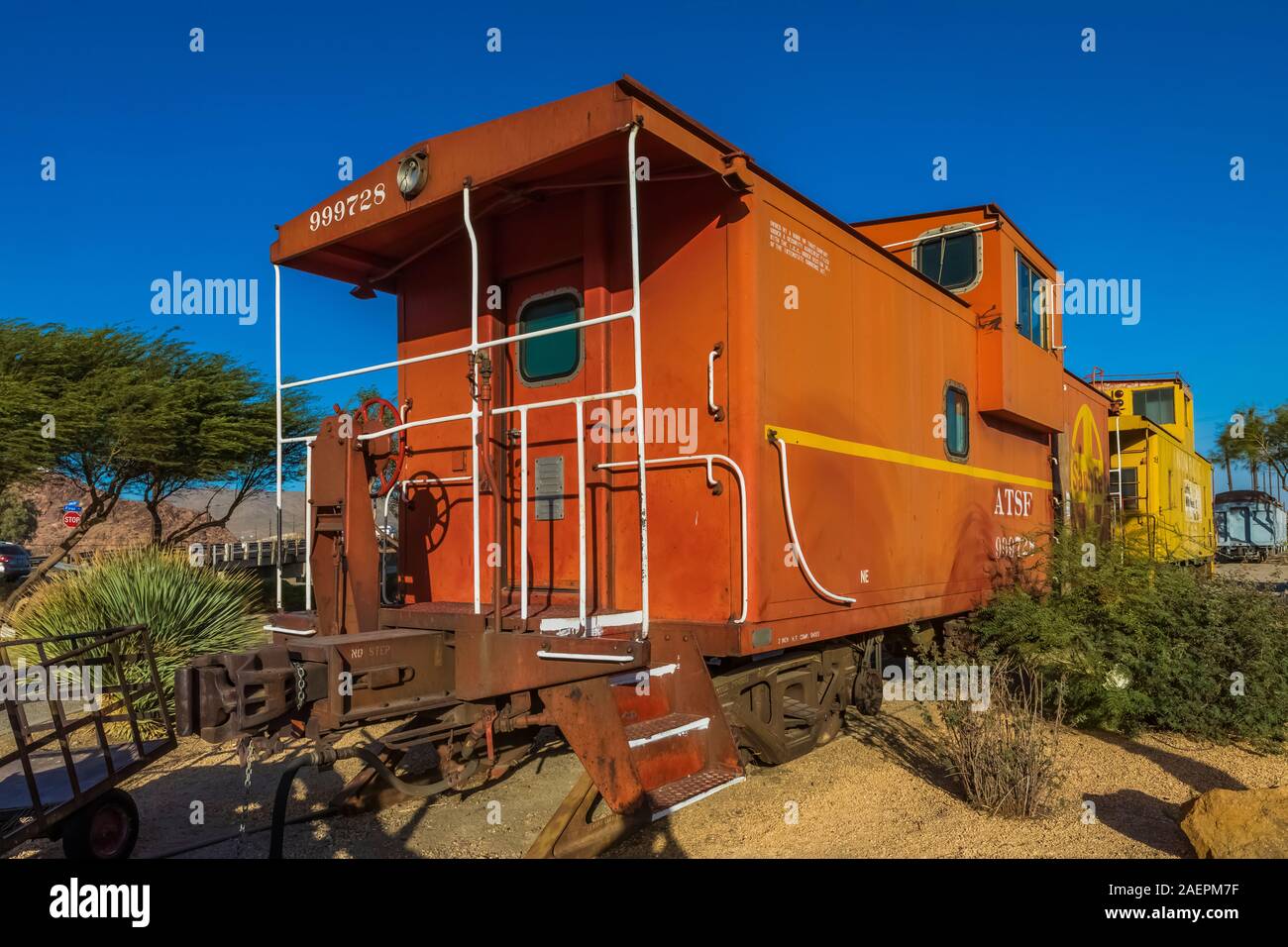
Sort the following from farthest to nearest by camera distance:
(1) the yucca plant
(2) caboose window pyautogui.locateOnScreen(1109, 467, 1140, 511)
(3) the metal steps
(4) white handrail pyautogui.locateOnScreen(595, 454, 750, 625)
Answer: (2) caboose window pyautogui.locateOnScreen(1109, 467, 1140, 511) → (1) the yucca plant → (4) white handrail pyautogui.locateOnScreen(595, 454, 750, 625) → (3) the metal steps

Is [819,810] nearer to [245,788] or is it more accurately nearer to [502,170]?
[245,788]

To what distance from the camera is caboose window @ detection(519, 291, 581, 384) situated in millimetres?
5492

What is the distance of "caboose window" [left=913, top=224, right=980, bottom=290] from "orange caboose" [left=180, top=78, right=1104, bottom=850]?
1.48 m

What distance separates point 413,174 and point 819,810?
171 inches

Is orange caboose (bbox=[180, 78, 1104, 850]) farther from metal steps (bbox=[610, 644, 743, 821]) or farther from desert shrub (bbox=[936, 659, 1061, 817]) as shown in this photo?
desert shrub (bbox=[936, 659, 1061, 817])

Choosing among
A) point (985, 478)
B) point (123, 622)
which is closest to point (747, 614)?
point (985, 478)

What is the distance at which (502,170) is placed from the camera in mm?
4520

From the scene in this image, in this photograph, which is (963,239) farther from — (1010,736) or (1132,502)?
(1132,502)

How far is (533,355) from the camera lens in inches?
224

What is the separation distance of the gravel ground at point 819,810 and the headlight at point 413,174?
12.0 ft

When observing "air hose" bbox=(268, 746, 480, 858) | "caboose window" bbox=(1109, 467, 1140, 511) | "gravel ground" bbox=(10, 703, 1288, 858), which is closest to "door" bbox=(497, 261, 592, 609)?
"air hose" bbox=(268, 746, 480, 858)

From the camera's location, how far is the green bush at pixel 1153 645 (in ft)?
21.5

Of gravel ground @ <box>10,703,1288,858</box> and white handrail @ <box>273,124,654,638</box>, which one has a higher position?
white handrail @ <box>273,124,654,638</box>

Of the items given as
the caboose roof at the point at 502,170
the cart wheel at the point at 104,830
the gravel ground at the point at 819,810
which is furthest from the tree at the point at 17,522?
the caboose roof at the point at 502,170
